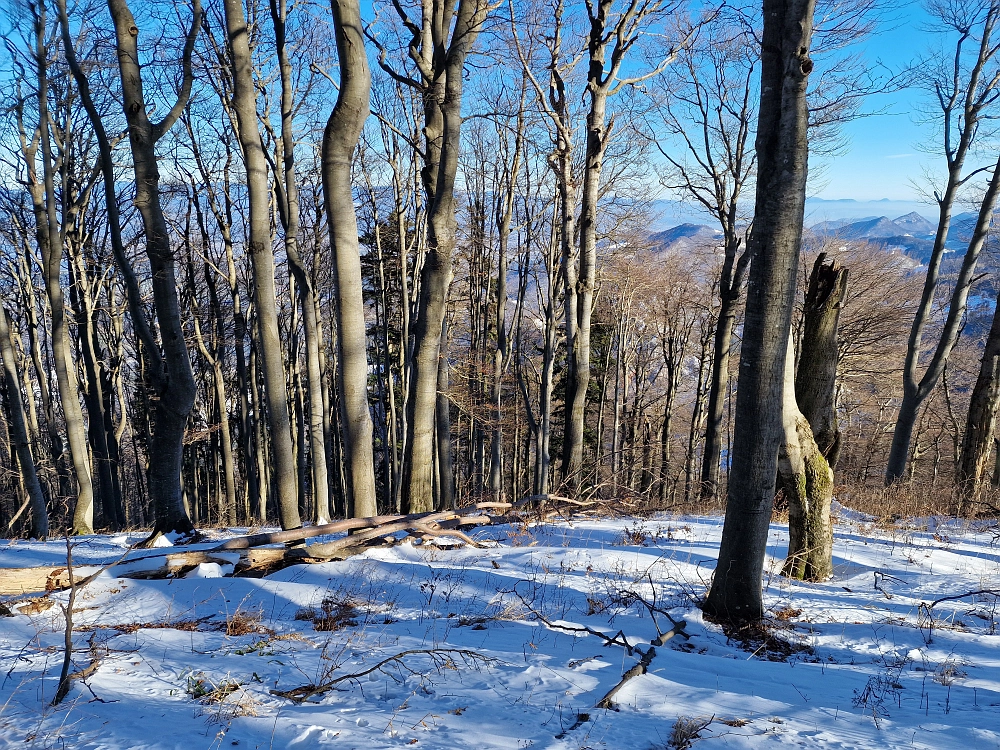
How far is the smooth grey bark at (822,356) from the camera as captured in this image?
6.41 meters

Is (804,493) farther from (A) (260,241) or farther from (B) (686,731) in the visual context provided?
(A) (260,241)

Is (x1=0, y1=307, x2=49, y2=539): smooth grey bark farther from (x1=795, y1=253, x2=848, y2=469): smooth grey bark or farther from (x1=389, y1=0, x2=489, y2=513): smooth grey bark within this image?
(x1=795, y1=253, x2=848, y2=469): smooth grey bark

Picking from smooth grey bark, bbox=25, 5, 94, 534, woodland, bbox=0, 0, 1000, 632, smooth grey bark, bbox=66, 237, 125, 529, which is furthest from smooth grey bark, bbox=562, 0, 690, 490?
smooth grey bark, bbox=66, 237, 125, 529

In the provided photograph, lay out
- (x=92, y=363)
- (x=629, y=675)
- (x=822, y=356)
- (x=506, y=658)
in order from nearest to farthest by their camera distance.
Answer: (x=629, y=675) → (x=506, y=658) → (x=822, y=356) → (x=92, y=363)

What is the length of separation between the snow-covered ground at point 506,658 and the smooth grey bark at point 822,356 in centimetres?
156

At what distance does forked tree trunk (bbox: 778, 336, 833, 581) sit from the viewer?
203 inches

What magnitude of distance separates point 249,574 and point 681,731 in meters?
4.41

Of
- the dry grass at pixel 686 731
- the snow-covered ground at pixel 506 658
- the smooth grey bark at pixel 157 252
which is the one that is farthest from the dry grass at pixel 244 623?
the smooth grey bark at pixel 157 252

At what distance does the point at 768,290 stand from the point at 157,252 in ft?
25.0

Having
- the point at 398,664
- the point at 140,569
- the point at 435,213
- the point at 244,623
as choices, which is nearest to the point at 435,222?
the point at 435,213

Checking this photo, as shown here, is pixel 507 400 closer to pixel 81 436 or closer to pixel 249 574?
pixel 81 436

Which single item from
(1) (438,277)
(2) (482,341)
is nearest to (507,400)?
(2) (482,341)

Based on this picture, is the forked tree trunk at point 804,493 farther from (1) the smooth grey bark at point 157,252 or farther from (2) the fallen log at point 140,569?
(1) the smooth grey bark at point 157,252

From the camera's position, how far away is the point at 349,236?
Result: 603 centimetres
